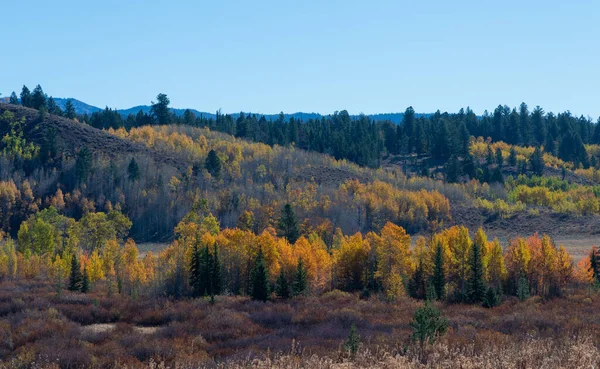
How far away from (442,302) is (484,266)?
10.0m

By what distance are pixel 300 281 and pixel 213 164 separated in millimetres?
81556

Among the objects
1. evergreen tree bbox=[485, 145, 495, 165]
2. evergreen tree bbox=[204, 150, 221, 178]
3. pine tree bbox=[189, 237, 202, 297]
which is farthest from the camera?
evergreen tree bbox=[485, 145, 495, 165]

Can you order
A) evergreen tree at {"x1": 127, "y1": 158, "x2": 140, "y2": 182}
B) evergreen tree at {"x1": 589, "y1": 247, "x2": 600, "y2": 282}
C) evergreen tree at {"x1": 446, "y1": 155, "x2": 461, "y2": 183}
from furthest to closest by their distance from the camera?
evergreen tree at {"x1": 446, "y1": 155, "x2": 461, "y2": 183} < evergreen tree at {"x1": 127, "y1": 158, "x2": 140, "y2": 182} < evergreen tree at {"x1": 589, "y1": 247, "x2": 600, "y2": 282}

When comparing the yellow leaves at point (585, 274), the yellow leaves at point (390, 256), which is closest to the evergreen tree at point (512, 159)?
the yellow leaves at point (585, 274)

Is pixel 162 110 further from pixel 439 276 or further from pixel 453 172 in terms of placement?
pixel 439 276

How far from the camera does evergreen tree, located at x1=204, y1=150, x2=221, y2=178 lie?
132 meters

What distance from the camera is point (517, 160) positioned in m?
173

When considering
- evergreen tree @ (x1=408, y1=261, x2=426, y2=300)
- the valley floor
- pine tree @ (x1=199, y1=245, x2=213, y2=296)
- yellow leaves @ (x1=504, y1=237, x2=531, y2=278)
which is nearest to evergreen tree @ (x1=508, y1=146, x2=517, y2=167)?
yellow leaves @ (x1=504, y1=237, x2=531, y2=278)

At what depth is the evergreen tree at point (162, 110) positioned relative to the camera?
7185 inches

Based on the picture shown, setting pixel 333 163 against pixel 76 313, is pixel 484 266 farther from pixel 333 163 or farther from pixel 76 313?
pixel 333 163

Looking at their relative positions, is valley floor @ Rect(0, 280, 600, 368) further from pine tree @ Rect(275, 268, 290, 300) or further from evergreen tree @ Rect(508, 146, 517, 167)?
evergreen tree @ Rect(508, 146, 517, 167)

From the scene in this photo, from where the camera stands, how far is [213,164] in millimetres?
132875

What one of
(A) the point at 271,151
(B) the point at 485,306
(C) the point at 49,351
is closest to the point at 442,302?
(B) the point at 485,306

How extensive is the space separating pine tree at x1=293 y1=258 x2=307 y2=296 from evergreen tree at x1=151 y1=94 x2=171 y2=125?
135 m
